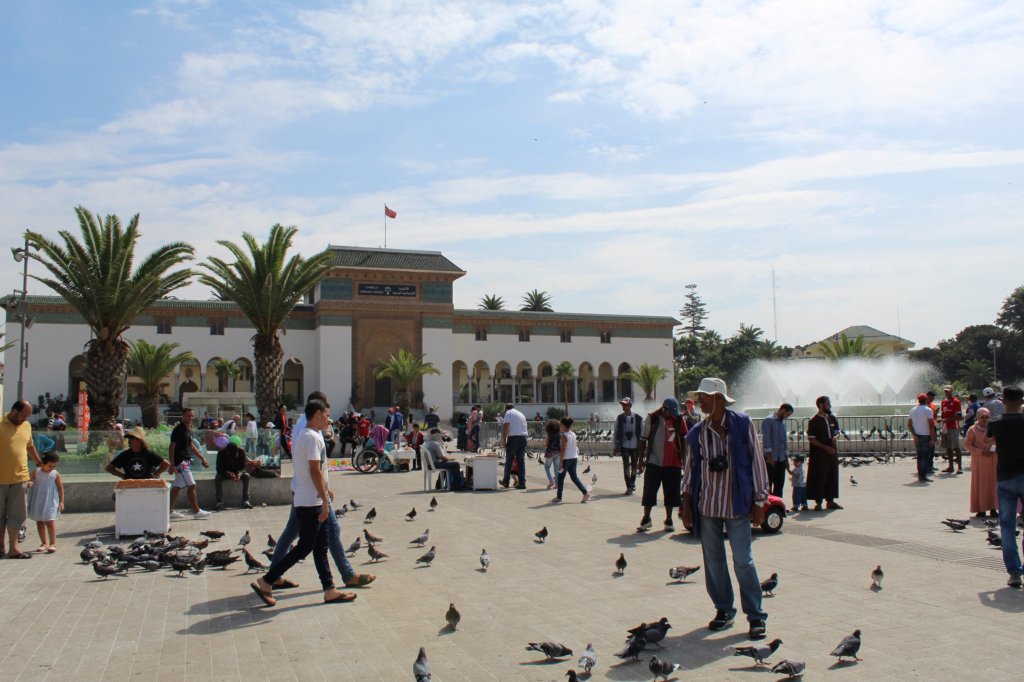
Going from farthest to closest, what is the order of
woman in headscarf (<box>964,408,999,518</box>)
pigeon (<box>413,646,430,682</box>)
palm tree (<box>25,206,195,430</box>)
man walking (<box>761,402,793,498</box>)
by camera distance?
palm tree (<box>25,206,195,430</box>) → man walking (<box>761,402,793,498</box>) → woman in headscarf (<box>964,408,999,518</box>) → pigeon (<box>413,646,430,682</box>)

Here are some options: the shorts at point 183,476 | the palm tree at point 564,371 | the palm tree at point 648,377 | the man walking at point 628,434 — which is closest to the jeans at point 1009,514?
the man walking at point 628,434

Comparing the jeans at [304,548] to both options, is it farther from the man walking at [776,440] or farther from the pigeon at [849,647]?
the man walking at [776,440]

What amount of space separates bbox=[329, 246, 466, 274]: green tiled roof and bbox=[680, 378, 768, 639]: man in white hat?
4579 centimetres

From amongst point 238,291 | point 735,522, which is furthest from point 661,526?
point 238,291

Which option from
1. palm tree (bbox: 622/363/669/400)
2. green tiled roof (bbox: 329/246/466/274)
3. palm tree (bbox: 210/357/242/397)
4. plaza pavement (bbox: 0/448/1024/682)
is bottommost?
plaza pavement (bbox: 0/448/1024/682)

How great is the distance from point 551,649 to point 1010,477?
4552mm

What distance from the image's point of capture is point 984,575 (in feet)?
24.5

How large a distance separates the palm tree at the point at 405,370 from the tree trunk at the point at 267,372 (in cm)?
1704

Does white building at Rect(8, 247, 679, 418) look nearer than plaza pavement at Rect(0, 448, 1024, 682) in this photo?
No

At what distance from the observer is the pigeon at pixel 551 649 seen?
201 inches

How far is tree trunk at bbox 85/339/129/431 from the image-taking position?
23156mm

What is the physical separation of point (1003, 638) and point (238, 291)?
2709 centimetres

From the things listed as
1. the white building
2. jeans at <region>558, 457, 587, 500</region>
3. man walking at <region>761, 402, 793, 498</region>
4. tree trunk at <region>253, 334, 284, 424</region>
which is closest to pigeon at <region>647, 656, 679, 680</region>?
man walking at <region>761, 402, 793, 498</region>

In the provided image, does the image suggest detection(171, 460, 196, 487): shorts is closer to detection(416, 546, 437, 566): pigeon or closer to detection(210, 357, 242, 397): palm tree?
detection(416, 546, 437, 566): pigeon
